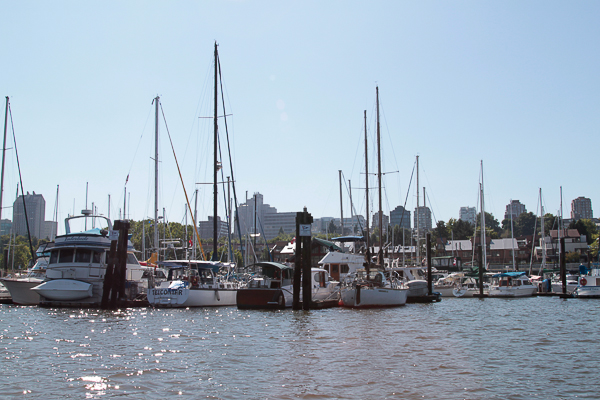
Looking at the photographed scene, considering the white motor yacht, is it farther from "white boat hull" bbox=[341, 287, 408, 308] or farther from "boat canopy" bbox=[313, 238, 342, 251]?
"white boat hull" bbox=[341, 287, 408, 308]

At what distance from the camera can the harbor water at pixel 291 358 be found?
11.7 meters

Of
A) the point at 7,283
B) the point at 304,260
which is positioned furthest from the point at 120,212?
the point at 304,260

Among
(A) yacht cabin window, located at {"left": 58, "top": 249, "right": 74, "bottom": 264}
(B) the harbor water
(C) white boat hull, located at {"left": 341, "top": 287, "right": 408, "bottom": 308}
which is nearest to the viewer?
(B) the harbor water

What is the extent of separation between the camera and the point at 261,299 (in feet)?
106

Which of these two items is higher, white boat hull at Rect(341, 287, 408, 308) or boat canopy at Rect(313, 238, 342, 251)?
boat canopy at Rect(313, 238, 342, 251)

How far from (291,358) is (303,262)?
1531cm

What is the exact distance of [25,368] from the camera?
13.7 m

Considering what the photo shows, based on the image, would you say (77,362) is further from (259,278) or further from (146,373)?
(259,278)

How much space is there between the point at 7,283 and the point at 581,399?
34.3 metres

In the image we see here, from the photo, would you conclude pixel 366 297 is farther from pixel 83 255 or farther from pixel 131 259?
pixel 83 255

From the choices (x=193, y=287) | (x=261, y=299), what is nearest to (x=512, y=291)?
(x=261, y=299)

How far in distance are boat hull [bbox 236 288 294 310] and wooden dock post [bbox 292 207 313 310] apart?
1411mm

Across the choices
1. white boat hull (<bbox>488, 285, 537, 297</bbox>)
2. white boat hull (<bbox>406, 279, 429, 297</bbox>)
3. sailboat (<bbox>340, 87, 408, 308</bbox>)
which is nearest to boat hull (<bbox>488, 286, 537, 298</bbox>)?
white boat hull (<bbox>488, 285, 537, 297</bbox>)

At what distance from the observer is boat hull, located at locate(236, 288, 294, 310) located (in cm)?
3234
